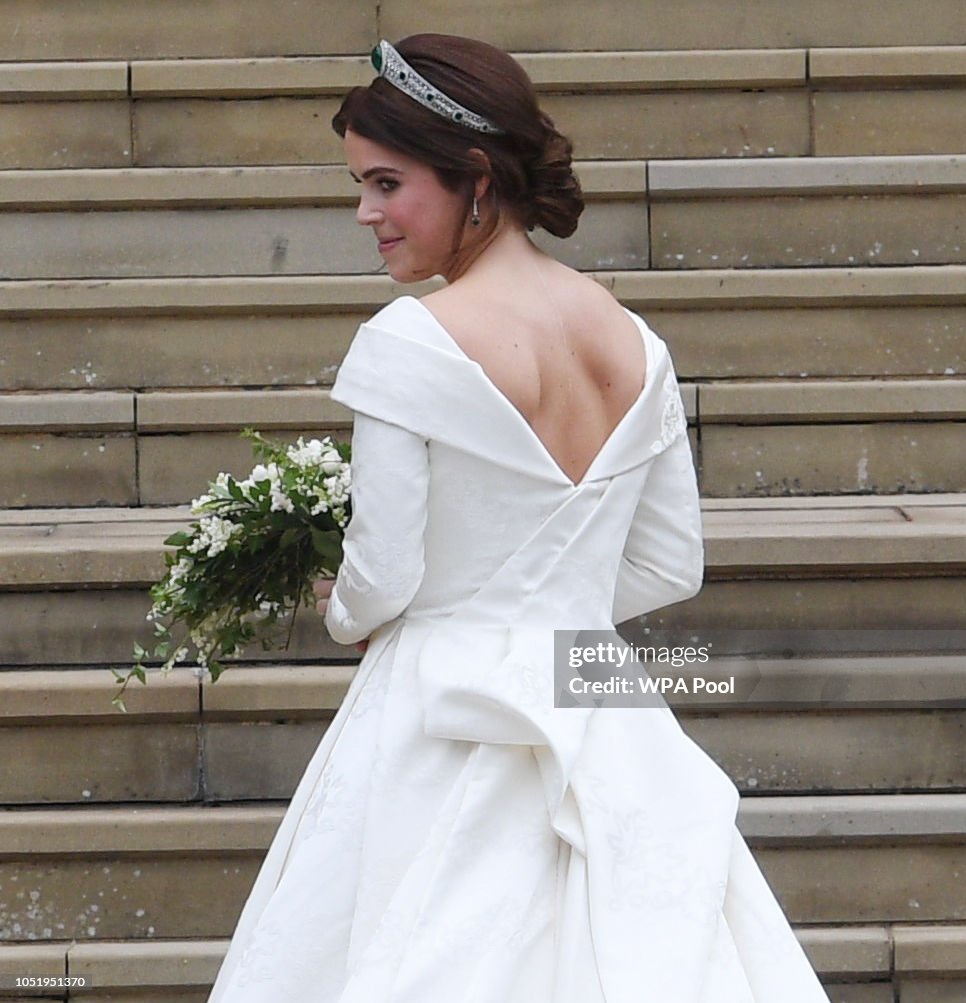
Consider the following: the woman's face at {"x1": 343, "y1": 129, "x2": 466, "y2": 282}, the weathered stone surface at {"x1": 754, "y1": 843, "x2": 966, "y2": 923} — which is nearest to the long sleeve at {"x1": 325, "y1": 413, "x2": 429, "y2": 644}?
the woman's face at {"x1": 343, "y1": 129, "x2": 466, "y2": 282}

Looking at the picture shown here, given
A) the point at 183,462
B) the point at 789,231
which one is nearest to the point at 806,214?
the point at 789,231

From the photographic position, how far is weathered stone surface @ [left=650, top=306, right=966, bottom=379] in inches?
202

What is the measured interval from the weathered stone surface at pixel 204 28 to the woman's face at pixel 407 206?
307 centimetres

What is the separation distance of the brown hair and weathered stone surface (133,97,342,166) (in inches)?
110

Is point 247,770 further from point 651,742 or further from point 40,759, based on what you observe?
point 651,742

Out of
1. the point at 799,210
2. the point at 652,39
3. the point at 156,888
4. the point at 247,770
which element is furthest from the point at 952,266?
the point at 156,888

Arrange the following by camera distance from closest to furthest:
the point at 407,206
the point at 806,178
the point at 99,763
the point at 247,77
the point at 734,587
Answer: the point at 407,206 < the point at 99,763 < the point at 734,587 < the point at 806,178 < the point at 247,77

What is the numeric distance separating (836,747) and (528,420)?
2003mm

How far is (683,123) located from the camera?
18.0 ft

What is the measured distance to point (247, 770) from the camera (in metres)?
4.26

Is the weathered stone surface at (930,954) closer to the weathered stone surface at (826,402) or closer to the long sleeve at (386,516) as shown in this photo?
the weathered stone surface at (826,402)

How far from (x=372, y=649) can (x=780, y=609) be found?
1.91m

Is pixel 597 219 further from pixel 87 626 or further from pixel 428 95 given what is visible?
pixel 428 95

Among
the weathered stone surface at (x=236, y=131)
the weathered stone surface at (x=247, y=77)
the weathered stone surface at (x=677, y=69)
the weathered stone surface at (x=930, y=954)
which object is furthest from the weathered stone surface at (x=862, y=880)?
the weathered stone surface at (x=247, y=77)
